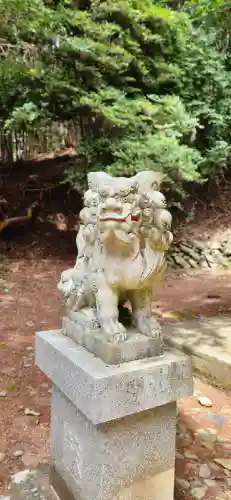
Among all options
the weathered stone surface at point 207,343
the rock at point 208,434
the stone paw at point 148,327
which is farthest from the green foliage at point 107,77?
the stone paw at point 148,327

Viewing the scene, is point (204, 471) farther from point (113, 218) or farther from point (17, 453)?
point (113, 218)

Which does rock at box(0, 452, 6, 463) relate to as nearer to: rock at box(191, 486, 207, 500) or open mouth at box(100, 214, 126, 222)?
rock at box(191, 486, 207, 500)

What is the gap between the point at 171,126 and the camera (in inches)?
240

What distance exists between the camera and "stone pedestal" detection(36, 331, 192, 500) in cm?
145

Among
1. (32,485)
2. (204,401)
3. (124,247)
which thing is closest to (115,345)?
(124,247)

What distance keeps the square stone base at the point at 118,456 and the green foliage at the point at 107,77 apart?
453cm

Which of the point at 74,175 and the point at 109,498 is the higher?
the point at 74,175

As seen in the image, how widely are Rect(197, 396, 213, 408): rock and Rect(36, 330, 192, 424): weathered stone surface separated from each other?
56.8 inches

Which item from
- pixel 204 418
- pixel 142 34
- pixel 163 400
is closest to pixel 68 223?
pixel 142 34

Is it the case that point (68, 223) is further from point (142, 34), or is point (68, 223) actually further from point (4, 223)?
point (142, 34)

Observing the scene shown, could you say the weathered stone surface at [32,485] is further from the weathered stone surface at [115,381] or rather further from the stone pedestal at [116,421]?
the weathered stone surface at [115,381]

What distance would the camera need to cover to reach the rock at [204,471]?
214 cm

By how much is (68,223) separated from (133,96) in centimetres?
293

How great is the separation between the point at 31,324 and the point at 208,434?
240 centimetres
